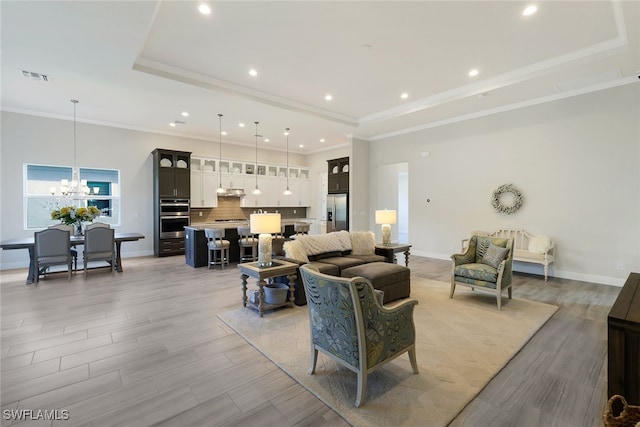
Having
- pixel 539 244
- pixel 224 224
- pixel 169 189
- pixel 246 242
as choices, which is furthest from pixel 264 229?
pixel 169 189

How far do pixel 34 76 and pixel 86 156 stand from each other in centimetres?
279

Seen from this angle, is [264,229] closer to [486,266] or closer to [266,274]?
[266,274]

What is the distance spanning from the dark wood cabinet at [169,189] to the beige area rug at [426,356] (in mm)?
4890

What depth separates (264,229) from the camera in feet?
12.1

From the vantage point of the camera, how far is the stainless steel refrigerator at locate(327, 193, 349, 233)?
8.87 m

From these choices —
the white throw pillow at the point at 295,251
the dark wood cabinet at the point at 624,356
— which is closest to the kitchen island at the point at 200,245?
the white throw pillow at the point at 295,251

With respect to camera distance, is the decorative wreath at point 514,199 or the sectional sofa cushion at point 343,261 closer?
the sectional sofa cushion at point 343,261

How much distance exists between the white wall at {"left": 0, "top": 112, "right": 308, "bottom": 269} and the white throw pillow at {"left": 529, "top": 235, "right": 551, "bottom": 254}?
8.43 meters

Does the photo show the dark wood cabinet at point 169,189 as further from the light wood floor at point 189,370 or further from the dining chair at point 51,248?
the light wood floor at point 189,370

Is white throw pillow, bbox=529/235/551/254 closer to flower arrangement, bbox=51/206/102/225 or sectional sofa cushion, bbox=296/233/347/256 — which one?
sectional sofa cushion, bbox=296/233/347/256

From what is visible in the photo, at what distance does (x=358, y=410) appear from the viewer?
1.98 metres

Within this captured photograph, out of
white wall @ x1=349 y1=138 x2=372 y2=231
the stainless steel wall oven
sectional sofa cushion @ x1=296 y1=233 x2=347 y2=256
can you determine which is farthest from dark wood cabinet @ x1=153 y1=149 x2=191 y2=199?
sectional sofa cushion @ x1=296 y1=233 x2=347 y2=256

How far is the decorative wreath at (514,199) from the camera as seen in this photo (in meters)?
5.91

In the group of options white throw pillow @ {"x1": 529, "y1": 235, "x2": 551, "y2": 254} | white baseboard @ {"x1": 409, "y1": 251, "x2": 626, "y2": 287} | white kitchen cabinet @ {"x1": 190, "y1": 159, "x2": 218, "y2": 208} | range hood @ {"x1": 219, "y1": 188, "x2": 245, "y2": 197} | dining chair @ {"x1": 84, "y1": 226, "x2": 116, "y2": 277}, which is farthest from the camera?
range hood @ {"x1": 219, "y1": 188, "x2": 245, "y2": 197}
